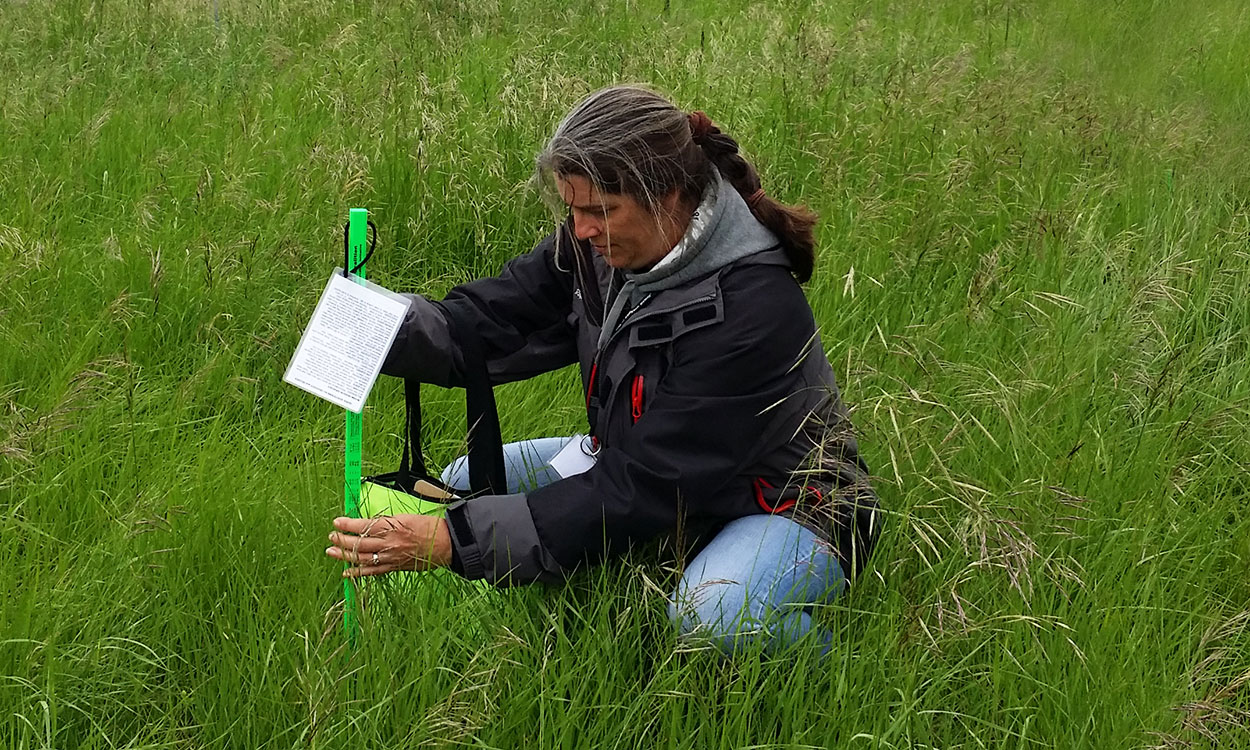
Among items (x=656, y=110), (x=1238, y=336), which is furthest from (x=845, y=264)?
(x=656, y=110)

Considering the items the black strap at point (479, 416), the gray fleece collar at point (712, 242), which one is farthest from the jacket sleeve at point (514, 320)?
the gray fleece collar at point (712, 242)

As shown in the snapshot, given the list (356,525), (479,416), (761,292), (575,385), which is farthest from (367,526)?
(575,385)

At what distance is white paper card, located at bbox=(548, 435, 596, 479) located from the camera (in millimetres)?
2590

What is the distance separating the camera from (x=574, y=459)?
2.60 metres

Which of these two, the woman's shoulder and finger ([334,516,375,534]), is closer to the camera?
finger ([334,516,375,534])

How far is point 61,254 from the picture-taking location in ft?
10.8

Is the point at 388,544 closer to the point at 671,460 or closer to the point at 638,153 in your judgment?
the point at 671,460

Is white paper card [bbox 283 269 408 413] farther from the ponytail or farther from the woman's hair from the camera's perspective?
the ponytail

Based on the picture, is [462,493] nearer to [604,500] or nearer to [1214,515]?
[604,500]

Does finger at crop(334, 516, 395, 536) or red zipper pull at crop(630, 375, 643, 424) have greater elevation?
red zipper pull at crop(630, 375, 643, 424)

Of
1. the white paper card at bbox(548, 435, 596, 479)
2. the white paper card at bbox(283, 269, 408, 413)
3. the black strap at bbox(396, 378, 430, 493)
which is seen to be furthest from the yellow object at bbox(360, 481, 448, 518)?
the white paper card at bbox(548, 435, 596, 479)

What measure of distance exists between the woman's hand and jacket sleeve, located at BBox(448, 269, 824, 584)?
1.8 inches

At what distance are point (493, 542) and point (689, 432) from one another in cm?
40

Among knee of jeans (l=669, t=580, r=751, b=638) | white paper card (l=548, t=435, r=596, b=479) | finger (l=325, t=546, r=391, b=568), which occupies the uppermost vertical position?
finger (l=325, t=546, r=391, b=568)
